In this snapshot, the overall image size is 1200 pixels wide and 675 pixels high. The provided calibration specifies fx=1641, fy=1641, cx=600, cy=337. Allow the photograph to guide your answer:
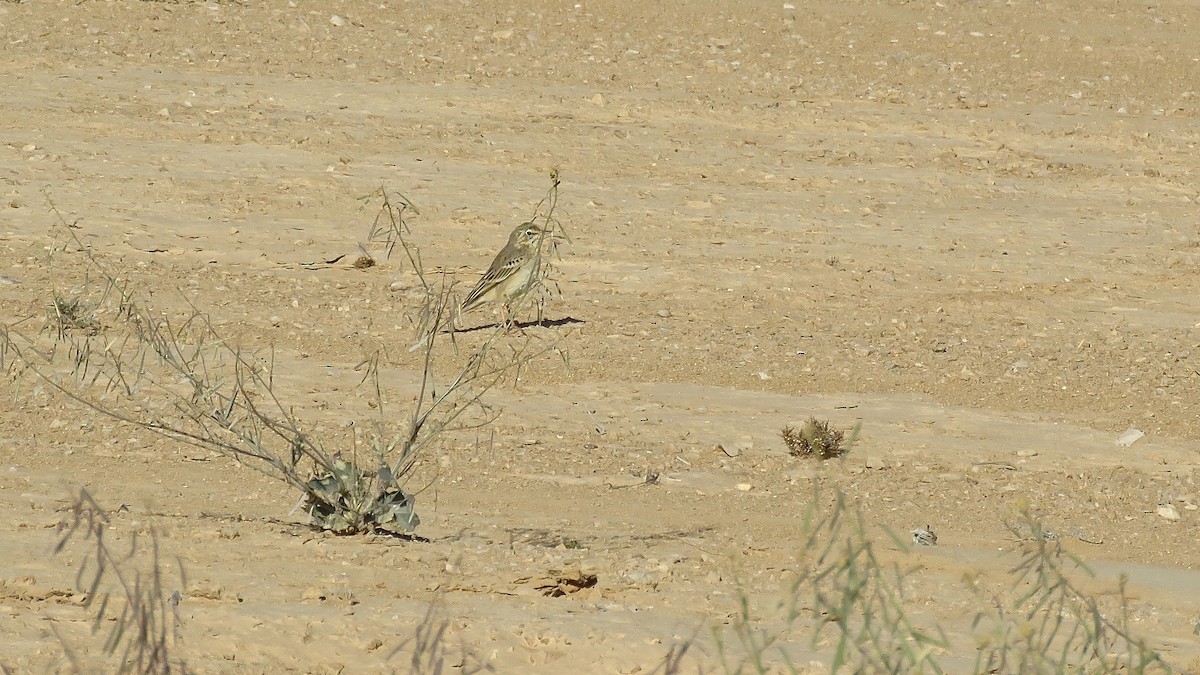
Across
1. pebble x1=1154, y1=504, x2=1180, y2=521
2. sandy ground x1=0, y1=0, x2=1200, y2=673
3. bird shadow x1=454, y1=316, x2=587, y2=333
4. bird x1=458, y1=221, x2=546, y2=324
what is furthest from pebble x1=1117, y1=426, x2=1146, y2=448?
bird x1=458, y1=221, x2=546, y2=324

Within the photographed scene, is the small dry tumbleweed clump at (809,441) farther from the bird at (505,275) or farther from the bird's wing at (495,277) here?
the bird's wing at (495,277)

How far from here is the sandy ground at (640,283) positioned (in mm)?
5520

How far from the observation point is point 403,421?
8172mm

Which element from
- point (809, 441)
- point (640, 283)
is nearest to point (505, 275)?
point (640, 283)

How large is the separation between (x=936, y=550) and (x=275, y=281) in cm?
571

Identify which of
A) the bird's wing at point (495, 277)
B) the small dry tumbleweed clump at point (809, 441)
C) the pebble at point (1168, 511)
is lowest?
the pebble at point (1168, 511)

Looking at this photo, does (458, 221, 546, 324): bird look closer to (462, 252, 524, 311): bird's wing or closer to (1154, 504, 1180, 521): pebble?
(462, 252, 524, 311): bird's wing

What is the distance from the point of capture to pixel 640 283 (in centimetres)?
1124

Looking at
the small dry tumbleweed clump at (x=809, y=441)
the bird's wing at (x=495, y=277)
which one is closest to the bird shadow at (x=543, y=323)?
the bird's wing at (x=495, y=277)

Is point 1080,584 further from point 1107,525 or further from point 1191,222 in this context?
point 1191,222

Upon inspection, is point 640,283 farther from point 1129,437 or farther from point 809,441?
point 1129,437

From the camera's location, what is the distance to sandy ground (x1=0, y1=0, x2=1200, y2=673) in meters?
5.52

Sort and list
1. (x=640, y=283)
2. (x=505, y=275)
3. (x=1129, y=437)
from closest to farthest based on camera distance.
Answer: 1. (x=1129, y=437)
2. (x=505, y=275)
3. (x=640, y=283)

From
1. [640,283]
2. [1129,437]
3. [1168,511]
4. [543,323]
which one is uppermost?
[640,283]
